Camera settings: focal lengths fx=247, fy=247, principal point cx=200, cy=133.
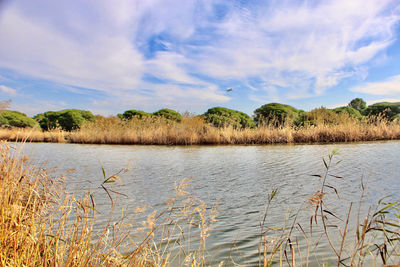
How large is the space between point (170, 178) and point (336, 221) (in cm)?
291

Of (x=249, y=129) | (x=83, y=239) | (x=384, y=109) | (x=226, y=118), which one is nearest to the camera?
(x=83, y=239)

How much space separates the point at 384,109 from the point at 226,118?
1090cm

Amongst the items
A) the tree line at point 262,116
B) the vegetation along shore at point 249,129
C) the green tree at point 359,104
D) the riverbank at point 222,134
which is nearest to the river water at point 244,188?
the riverbank at point 222,134

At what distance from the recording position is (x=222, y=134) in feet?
41.5

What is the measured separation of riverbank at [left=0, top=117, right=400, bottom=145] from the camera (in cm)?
1168

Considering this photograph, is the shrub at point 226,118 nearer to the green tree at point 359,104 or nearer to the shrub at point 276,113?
the shrub at point 276,113

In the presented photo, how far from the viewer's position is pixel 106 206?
315 cm

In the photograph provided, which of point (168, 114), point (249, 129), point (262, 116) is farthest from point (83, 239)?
point (168, 114)

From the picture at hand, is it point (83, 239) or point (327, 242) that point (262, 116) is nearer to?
point (327, 242)

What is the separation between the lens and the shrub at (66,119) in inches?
787

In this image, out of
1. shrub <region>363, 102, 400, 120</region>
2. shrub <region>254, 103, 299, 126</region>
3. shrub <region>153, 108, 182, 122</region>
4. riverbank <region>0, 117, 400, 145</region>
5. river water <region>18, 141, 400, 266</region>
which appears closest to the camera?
river water <region>18, 141, 400, 266</region>

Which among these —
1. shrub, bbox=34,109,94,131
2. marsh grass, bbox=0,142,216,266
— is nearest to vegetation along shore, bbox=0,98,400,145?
shrub, bbox=34,109,94,131

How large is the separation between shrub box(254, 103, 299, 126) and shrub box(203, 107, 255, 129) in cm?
92

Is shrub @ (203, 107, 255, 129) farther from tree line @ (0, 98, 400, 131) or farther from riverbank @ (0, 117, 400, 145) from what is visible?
riverbank @ (0, 117, 400, 145)
